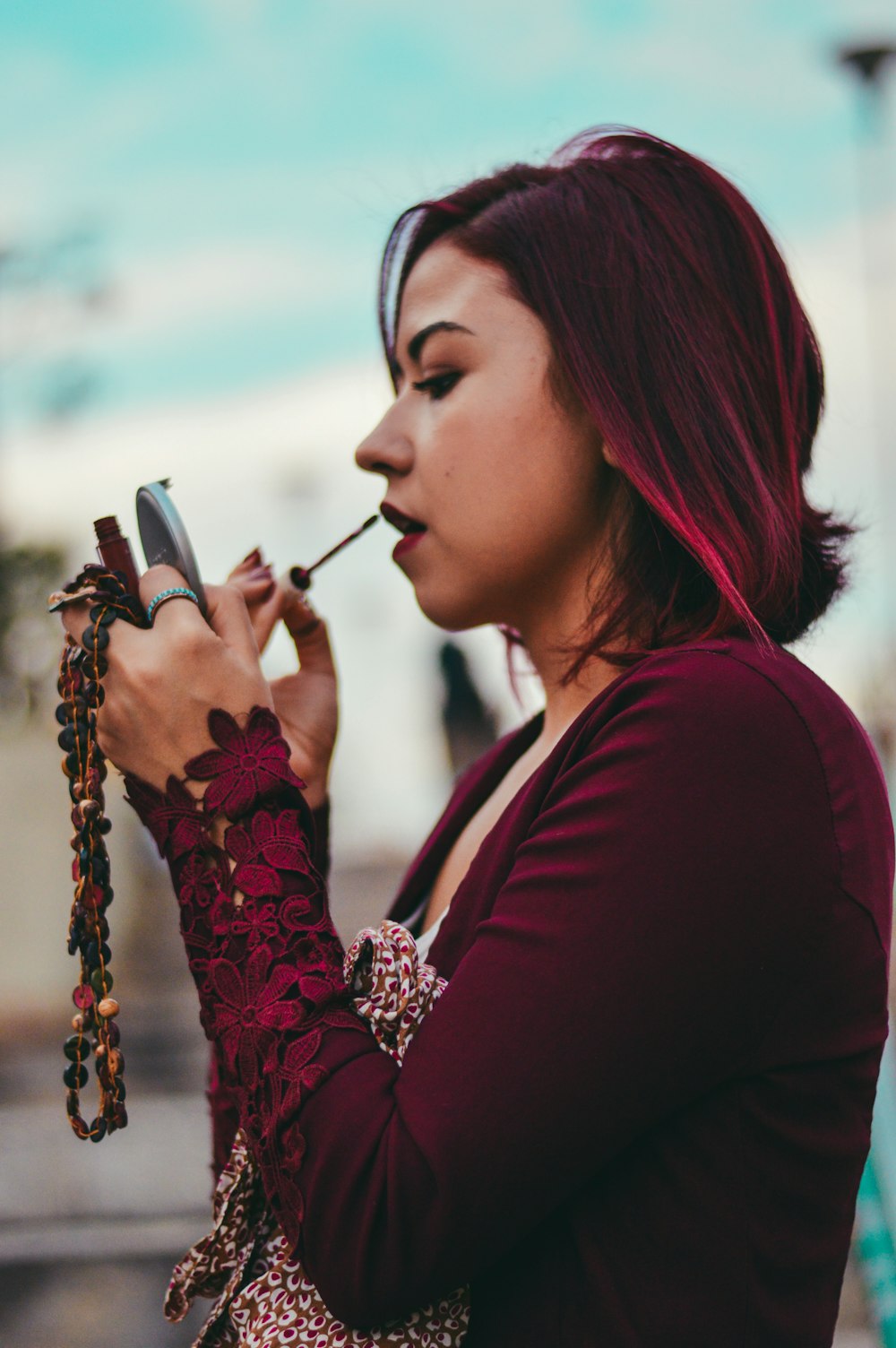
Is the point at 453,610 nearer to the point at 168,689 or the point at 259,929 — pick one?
the point at 168,689

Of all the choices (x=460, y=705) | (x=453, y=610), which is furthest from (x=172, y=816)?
(x=460, y=705)

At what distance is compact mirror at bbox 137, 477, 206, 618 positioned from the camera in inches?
53.0

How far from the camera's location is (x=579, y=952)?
1.02m

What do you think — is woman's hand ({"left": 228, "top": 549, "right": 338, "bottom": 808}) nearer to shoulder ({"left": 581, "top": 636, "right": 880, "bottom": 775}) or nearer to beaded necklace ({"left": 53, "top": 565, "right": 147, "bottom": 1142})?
beaded necklace ({"left": 53, "top": 565, "right": 147, "bottom": 1142})

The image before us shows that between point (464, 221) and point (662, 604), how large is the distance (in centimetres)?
55

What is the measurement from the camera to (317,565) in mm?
1748

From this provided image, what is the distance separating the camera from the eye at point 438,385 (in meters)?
1.43

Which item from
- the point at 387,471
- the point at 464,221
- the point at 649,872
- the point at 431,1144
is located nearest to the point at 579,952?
Result: the point at 649,872

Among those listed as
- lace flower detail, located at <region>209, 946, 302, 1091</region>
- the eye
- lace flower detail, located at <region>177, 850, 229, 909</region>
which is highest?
the eye

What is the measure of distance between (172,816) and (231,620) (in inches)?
9.1

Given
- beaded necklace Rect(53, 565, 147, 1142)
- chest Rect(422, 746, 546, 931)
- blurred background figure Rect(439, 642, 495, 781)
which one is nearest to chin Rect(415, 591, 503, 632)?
chest Rect(422, 746, 546, 931)

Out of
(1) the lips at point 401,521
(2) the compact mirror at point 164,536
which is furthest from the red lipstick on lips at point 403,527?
(2) the compact mirror at point 164,536

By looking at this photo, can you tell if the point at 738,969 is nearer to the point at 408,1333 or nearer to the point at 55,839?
the point at 408,1333

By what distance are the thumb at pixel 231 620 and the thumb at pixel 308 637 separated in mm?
471
